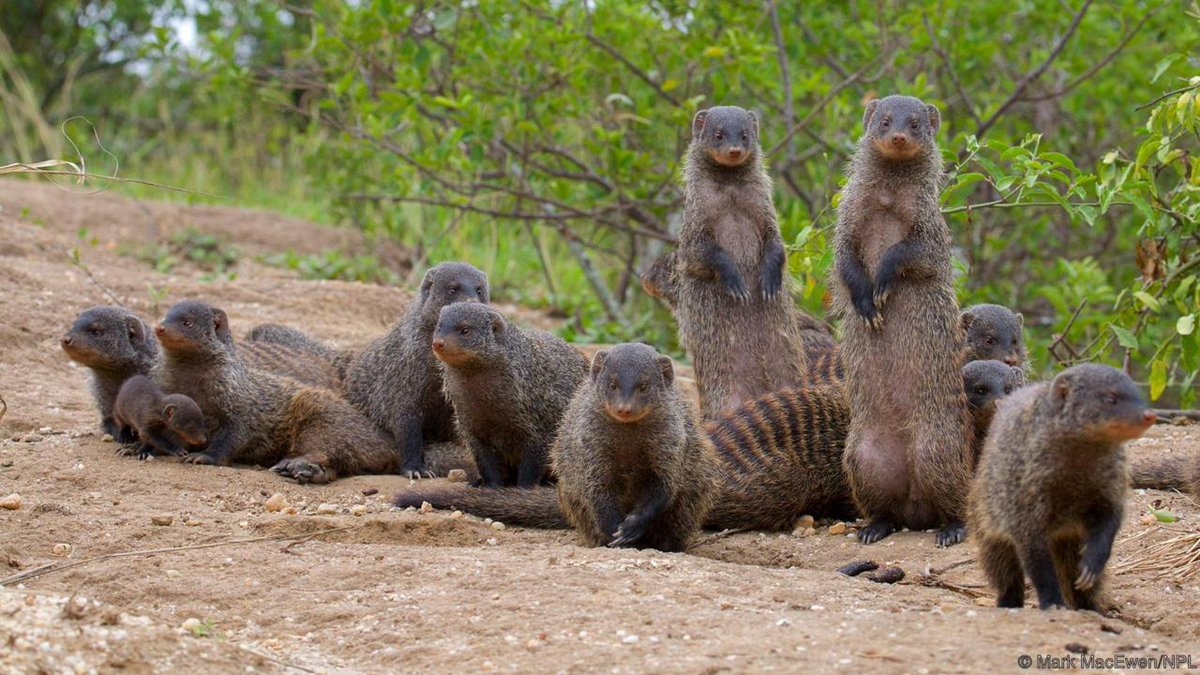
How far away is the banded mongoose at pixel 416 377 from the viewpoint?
5.06m

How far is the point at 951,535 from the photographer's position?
3.98m

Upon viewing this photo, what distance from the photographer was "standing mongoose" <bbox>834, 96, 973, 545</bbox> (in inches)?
162

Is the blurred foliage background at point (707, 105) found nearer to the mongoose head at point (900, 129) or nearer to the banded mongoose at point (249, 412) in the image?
the mongoose head at point (900, 129)

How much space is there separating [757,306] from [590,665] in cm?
261

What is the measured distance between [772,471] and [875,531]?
1.23 ft

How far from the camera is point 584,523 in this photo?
3947mm

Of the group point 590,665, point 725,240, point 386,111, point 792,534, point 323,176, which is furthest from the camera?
point 323,176

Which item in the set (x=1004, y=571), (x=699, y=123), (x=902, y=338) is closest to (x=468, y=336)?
(x=699, y=123)

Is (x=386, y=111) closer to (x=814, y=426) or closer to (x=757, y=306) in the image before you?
(x=757, y=306)

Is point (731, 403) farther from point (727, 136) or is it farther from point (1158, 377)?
point (1158, 377)

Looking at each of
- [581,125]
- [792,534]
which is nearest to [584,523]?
[792,534]

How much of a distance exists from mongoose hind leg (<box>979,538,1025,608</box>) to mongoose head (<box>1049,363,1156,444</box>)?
36 cm

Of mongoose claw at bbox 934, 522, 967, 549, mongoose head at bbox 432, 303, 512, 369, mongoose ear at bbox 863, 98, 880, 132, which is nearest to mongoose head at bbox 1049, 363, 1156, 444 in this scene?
mongoose claw at bbox 934, 522, 967, 549

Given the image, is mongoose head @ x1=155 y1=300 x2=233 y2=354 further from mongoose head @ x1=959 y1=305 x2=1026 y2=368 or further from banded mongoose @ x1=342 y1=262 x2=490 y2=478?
mongoose head @ x1=959 y1=305 x2=1026 y2=368
